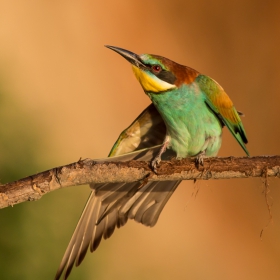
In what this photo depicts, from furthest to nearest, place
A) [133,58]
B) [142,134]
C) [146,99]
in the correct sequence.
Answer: [146,99]
[142,134]
[133,58]

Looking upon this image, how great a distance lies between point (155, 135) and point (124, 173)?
428mm

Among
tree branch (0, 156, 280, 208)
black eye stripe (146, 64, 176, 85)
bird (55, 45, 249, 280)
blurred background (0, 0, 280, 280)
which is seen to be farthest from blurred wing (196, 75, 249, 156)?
blurred background (0, 0, 280, 280)

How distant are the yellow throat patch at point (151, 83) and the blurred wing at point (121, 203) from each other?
141mm

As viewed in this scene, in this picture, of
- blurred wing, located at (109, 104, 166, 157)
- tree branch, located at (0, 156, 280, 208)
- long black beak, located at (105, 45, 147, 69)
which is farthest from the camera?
blurred wing, located at (109, 104, 166, 157)

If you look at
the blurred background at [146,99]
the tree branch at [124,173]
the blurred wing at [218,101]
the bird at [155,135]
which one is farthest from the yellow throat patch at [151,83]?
the blurred background at [146,99]

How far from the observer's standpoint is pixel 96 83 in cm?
338

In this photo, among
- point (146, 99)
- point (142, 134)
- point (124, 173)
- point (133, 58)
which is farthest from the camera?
point (146, 99)

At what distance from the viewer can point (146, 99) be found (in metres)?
3.40

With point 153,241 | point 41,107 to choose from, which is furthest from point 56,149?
point 153,241

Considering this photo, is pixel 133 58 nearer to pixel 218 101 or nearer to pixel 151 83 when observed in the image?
pixel 151 83

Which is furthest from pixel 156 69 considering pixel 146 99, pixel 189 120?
pixel 146 99

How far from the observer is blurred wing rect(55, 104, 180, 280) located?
5.92 ft

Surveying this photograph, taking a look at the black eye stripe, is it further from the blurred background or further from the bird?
the blurred background

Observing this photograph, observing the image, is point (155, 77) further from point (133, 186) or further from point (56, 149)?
point (56, 149)
